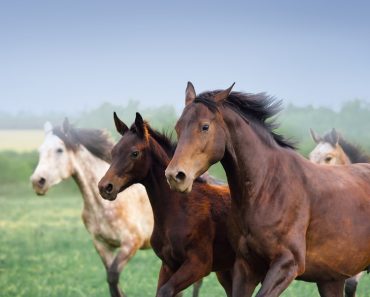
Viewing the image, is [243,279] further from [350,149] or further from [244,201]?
[350,149]

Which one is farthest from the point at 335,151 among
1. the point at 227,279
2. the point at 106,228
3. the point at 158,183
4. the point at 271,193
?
the point at 271,193

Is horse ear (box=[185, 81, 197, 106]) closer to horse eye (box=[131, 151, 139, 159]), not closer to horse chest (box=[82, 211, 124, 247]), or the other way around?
horse eye (box=[131, 151, 139, 159])

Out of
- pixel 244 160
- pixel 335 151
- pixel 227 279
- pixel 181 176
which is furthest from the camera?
pixel 335 151

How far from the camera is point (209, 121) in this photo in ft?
20.1

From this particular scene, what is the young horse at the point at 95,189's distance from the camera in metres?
10.7

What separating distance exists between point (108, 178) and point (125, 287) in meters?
5.31

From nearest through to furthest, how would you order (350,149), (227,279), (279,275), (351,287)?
(279,275) < (227,279) < (351,287) < (350,149)

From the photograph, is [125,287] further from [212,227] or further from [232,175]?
[232,175]

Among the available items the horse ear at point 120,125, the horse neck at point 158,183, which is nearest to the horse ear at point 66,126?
the horse ear at point 120,125

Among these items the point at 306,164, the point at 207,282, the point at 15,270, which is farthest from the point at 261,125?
the point at 15,270

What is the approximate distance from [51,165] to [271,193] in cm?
497

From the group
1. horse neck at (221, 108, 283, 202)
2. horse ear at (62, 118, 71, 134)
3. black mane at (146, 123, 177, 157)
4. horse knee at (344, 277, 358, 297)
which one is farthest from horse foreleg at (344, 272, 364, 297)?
horse ear at (62, 118, 71, 134)

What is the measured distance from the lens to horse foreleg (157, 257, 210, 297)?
23.6 feet

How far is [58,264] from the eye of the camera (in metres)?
15.5
